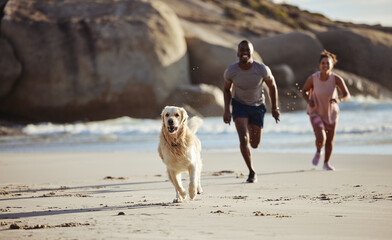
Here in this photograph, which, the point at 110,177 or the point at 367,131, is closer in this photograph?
the point at 110,177

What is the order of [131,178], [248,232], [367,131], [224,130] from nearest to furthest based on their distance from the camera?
[248,232] < [131,178] < [367,131] < [224,130]

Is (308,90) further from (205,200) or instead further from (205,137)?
(205,137)

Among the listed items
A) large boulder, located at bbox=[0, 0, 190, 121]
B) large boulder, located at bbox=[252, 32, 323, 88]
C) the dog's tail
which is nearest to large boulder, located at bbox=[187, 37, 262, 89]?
large boulder, located at bbox=[0, 0, 190, 121]

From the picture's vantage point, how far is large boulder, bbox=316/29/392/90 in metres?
34.9

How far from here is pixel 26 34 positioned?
23.8 meters

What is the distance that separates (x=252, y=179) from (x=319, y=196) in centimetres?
172

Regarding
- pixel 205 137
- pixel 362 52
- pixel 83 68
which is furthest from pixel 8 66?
pixel 362 52

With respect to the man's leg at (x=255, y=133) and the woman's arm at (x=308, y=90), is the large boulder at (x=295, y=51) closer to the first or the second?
the woman's arm at (x=308, y=90)

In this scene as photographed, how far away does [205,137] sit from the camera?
1703 centimetres

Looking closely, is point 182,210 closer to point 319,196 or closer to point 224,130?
point 319,196

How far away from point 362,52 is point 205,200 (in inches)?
1160

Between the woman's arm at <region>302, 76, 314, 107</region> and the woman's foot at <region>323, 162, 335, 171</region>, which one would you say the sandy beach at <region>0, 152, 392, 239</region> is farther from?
the woman's arm at <region>302, 76, 314, 107</region>

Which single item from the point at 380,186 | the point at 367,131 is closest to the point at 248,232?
the point at 380,186

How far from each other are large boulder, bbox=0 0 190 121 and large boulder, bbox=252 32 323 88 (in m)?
7.35
